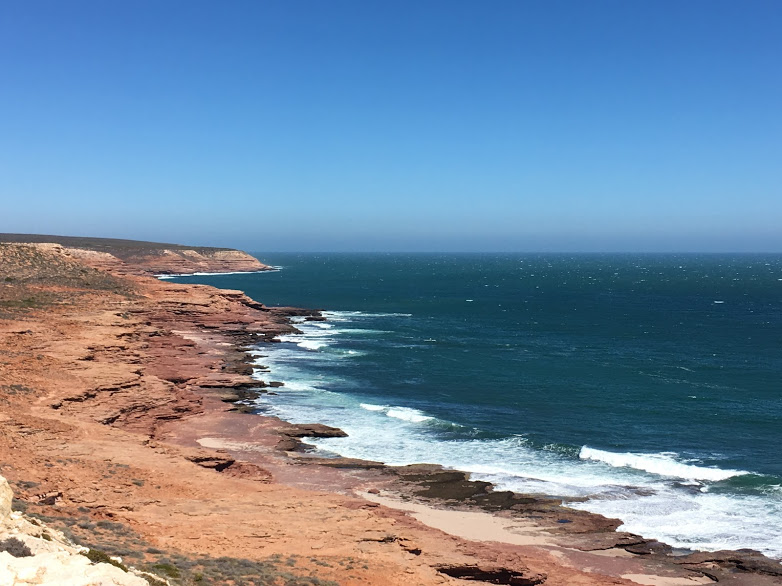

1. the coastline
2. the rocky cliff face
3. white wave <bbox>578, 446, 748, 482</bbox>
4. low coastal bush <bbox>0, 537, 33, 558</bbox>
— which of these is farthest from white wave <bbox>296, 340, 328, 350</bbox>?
low coastal bush <bbox>0, 537, 33, 558</bbox>

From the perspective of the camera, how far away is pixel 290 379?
5662 cm

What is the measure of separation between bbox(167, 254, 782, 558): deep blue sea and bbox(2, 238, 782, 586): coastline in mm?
2440

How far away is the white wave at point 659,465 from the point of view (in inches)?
1358

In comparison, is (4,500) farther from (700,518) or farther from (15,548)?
(700,518)

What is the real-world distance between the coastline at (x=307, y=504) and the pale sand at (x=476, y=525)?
0.09 m

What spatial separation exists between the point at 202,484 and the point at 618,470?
21634 mm

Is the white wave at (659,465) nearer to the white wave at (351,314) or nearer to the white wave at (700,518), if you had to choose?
the white wave at (700,518)

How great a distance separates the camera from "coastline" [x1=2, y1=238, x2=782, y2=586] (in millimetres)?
23000

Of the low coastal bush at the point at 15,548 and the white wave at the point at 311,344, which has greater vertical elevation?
the low coastal bush at the point at 15,548

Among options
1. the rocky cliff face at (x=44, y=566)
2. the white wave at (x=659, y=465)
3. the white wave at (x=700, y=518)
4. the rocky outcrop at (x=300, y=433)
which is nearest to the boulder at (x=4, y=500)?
the rocky cliff face at (x=44, y=566)

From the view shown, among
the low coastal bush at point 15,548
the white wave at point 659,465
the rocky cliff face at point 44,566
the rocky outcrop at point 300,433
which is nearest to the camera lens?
the rocky cliff face at point 44,566

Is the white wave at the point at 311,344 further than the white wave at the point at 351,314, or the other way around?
the white wave at the point at 351,314

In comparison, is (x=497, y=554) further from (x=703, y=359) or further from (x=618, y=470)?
(x=703, y=359)

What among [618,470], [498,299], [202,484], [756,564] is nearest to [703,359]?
[618,470]
